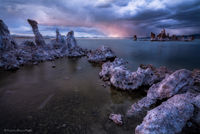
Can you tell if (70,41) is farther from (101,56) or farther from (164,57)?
(164,57)

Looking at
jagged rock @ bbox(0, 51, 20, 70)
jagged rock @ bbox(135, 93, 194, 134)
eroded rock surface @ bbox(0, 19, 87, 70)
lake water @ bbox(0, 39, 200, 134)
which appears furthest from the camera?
eroded rock surface @ bbox(0, 19, 87, 70)

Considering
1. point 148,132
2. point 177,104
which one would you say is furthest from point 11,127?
point 177,104

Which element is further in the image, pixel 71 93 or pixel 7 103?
pixel 71 93

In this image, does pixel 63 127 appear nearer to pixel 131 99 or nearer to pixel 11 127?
pixel 11 127

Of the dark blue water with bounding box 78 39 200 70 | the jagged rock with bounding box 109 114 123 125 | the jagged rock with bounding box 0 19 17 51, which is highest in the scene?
the jagged rock with bounding box 0 19 17 51

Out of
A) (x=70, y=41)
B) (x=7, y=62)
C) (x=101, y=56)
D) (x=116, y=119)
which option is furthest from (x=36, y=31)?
(x=116, y=119)

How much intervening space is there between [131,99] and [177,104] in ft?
19.4

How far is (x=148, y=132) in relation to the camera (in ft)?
18.1

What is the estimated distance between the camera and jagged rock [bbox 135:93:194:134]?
556 centimetres

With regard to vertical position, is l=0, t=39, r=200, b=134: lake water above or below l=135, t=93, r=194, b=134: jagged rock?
below

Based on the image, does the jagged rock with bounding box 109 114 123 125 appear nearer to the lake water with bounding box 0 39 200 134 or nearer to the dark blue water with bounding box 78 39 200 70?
the lake water with bounding box 0 39 200 134

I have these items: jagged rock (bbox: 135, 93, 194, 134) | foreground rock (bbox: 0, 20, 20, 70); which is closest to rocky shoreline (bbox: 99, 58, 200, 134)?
jagged rock (bbox: 135, 93, 194, 134)

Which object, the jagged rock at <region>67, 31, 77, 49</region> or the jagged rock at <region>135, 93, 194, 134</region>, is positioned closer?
the jagged rock at <region>135, 93, 194, 134</region>

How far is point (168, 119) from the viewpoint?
5812 millimetres
